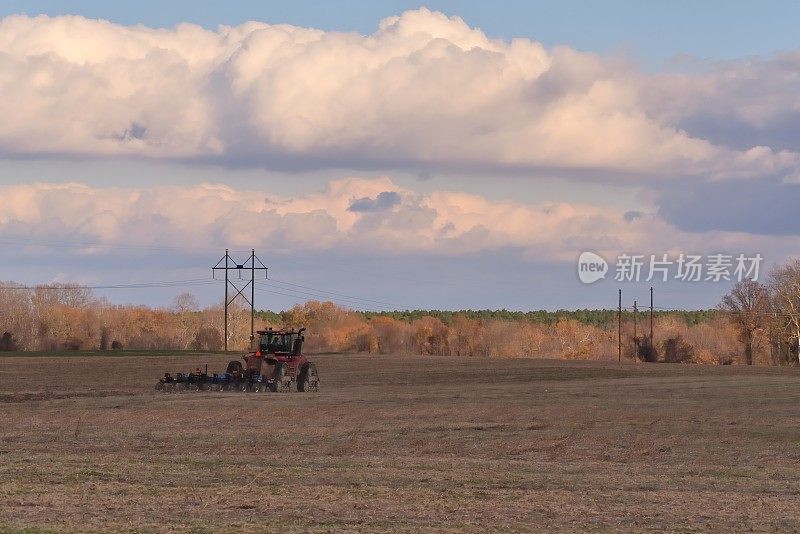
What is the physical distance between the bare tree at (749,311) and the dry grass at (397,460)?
8430cm

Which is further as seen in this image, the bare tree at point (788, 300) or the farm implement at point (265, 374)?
the bare tree at point (788, 300)

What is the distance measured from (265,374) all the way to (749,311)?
317ft

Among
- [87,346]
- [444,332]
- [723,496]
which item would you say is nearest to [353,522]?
[723,496]

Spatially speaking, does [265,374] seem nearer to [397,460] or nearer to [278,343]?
[278,343]

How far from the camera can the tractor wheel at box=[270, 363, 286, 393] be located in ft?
161

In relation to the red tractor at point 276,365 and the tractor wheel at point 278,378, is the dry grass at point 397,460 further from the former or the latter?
the tractor wheel at point 278,378

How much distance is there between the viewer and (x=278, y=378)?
4925cm

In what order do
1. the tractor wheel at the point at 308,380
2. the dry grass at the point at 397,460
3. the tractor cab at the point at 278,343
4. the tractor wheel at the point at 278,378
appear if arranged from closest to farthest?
the dry grass at the point at 397,460 → the tractor wheel at the point at 278,378 → the tractor cab at the point at 278,343 → the tractor wheel at the point at 308,380

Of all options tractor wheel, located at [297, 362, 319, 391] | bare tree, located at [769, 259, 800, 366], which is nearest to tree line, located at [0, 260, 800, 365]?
bare tree, located at [769, 259, 800, 366]

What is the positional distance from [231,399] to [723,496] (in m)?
27.6

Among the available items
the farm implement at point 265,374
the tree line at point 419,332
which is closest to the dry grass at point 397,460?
the farm implement at point 265,374

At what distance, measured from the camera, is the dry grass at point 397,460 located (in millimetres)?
16812

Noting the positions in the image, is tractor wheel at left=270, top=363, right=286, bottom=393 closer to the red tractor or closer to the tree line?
the red tractor

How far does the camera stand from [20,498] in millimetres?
17969
